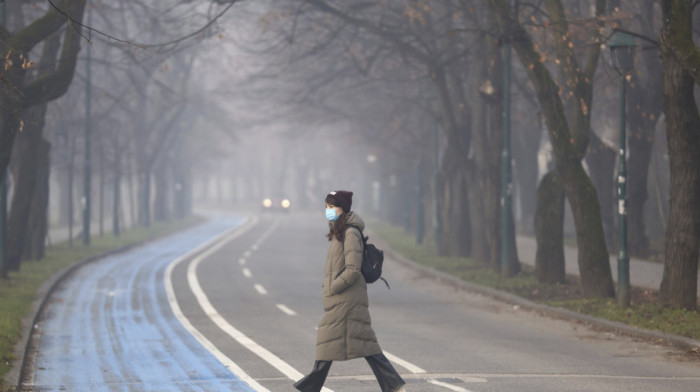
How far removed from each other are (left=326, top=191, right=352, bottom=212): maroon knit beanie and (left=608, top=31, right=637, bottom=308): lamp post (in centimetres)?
796

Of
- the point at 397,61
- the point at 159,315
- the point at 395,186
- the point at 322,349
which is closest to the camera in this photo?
the point at 322,349

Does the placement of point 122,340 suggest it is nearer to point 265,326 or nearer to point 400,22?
point 265,326

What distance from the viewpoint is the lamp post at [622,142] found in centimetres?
1527

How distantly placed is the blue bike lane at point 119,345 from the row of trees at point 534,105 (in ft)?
21.0

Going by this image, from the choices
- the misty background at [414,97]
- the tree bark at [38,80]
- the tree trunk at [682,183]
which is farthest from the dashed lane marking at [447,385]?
the tree bark at [38,80]

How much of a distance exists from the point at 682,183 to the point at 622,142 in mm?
1370

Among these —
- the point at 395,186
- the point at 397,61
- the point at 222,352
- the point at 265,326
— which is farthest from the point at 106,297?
the point at 395,186

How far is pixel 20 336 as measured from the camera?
43.2 feet

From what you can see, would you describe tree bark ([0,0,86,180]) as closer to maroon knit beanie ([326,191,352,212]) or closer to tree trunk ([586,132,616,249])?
maroon knit beanie ([326,191,352,212])

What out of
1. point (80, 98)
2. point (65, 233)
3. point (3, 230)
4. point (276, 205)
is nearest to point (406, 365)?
point (3, 230)

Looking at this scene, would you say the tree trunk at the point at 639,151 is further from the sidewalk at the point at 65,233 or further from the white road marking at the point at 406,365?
the sidewalk at the point at 65,233

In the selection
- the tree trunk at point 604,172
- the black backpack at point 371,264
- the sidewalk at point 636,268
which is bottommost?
the sidewalk at point 636,268

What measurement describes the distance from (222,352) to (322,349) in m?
4.23

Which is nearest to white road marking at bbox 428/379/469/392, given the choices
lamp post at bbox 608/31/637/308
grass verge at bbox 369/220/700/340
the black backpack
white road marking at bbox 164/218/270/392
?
white road marking at bbox 164/218/270/392
